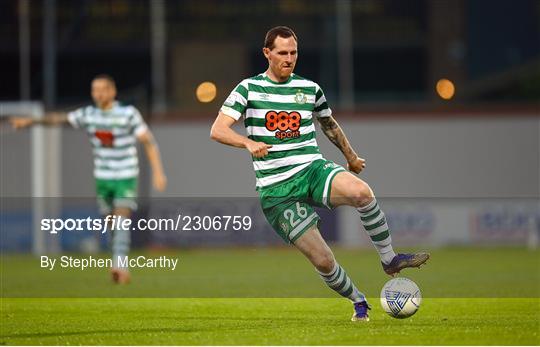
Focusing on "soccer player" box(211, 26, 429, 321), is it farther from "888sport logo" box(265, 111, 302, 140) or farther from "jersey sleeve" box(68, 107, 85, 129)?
"jersey sleeve" box(68, 107, 85, 129)

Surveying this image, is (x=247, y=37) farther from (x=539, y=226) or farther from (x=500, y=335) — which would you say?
(x=500, y=335)

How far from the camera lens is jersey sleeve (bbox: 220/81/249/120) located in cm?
1051


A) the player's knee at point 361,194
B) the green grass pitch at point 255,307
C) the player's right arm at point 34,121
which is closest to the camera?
the green grass pitch at point 255,307

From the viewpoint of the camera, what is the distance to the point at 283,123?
10.7m

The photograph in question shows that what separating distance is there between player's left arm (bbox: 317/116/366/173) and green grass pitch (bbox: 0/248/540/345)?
1.30 metres

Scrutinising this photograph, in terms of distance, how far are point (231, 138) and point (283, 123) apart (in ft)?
2.04

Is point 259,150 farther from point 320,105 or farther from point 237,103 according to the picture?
point 320,105

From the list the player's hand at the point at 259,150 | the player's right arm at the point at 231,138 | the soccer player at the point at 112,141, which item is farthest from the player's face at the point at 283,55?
the soccer player at the point at 112,141

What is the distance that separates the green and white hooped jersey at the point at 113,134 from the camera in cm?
1712

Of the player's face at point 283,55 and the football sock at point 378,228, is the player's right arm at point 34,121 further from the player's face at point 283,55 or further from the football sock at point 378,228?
the football sock at point 378,228

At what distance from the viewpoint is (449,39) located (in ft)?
127

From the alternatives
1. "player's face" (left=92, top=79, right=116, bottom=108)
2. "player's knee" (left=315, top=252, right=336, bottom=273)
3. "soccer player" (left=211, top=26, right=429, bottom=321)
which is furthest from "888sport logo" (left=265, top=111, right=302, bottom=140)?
"player's face" (left=92, top=79, right=116, bottom=108)

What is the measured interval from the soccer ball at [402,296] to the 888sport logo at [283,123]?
1452 mm

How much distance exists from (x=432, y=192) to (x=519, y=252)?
6817mm
